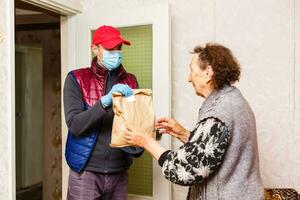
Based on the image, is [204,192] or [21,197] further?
[21,197]

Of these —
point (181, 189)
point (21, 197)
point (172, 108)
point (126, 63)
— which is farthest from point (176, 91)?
point (21, 197)

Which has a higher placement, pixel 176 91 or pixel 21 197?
pixel 176 91

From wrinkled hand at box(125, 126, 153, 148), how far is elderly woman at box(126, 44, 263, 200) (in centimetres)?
7

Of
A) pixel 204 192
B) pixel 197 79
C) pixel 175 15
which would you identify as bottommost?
pixel 204 192

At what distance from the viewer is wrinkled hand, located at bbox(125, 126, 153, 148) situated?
1499 millimetres

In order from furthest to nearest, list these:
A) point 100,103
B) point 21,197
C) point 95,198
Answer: point 21,197
point 95,198
point 100,103

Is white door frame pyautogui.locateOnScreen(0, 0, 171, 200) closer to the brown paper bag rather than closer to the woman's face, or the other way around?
the brown paper bag

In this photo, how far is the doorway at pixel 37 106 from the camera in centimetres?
353

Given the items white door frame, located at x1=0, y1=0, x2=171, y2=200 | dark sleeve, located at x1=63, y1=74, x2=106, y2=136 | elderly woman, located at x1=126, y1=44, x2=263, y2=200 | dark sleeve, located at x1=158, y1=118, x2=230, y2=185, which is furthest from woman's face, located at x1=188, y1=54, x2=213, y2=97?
white door frame, located at x1=0, y1=0, x2=171, y2=200

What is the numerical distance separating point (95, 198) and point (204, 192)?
0.63 metres

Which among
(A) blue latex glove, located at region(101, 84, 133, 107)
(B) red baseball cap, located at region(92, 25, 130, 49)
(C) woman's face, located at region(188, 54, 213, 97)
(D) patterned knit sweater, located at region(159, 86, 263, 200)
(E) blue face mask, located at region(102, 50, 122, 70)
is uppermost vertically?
(B) red baseball cap, located at region(92, 25, 130, 49)

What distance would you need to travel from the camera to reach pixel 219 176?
134 centimetres

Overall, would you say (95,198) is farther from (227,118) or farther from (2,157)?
(227,118)

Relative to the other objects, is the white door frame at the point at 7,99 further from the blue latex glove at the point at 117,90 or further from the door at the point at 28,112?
the door at the point at 28,112
